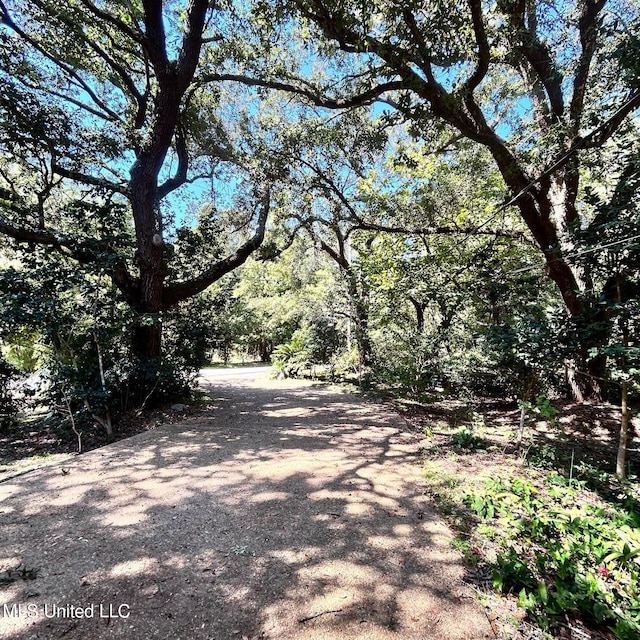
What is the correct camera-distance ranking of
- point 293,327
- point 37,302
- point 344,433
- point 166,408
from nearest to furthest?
point 37,302 < point 344,433 < point 166,408 < point 293,327

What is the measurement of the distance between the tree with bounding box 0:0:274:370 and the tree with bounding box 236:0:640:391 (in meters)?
1.70

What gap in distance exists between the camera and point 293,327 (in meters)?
19.3

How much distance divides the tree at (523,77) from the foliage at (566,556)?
173cm

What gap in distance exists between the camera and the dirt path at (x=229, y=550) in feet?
5.39

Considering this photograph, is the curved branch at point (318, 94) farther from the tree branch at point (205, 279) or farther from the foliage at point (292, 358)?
the foliage at point (292, 358)

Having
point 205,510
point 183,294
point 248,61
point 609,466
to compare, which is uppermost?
point 248,61

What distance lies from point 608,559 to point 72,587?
10.5 ft

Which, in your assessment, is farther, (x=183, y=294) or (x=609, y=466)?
(x=183, y=294)

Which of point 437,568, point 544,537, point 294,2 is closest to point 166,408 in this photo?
point 437,568

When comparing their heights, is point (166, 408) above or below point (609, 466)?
above

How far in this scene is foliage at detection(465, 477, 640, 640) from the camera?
5.61 feet

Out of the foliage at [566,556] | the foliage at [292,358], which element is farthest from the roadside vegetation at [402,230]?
the foliage at [292,358]

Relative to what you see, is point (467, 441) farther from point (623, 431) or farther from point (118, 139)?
point (118, 139)

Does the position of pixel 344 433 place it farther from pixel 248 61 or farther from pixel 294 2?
pixel 248 61
